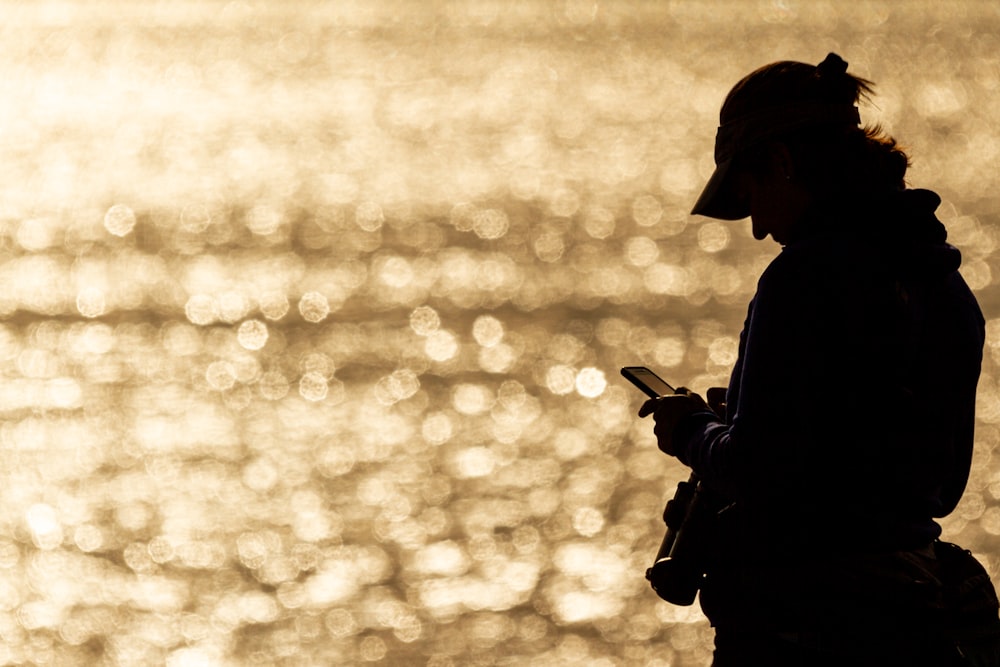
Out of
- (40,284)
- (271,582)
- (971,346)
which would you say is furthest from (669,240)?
(971,346)

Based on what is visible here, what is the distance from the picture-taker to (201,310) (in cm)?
2300

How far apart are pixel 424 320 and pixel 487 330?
1.04 metres

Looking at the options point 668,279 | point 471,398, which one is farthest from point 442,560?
point 668,279

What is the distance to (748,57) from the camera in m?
50.6

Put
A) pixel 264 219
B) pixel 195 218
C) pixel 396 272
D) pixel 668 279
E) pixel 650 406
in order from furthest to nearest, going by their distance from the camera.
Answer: pixel 195 218
pixel 264 219
pixel 396 272
pixel 668 279
pixel 650 406

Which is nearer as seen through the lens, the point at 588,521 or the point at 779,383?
the point at 779,383

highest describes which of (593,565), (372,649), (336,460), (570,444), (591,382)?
(591,382)

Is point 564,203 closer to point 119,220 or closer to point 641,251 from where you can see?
point 641,251

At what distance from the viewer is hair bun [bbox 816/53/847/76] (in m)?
2.48

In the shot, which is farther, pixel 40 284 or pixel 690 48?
pixel 690 48

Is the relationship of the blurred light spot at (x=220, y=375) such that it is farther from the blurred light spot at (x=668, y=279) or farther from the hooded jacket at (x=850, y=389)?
the hooded jacket at (x=850, y=389)

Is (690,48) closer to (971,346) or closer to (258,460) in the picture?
(258,460)

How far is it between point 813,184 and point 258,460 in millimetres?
13557

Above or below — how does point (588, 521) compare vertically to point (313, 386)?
below
